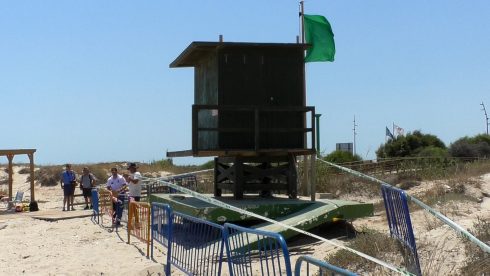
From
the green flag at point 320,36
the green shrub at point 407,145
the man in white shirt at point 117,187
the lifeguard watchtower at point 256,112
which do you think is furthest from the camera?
the green shrub at point 407,145

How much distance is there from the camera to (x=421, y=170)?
79.7ft

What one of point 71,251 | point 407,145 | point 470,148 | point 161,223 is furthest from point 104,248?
point 407,145

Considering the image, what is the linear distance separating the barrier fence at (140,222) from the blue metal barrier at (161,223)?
342mm

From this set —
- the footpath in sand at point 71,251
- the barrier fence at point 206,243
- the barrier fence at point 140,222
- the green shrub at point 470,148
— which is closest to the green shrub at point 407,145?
the green shrub at point 470,148

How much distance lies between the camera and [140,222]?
12.7m

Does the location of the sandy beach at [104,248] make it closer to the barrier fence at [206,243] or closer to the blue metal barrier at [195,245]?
the barrier fence at [206,243]

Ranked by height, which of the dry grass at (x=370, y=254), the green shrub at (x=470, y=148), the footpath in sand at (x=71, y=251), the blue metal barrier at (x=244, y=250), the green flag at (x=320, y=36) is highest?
the green flag at (x=320, y=36)

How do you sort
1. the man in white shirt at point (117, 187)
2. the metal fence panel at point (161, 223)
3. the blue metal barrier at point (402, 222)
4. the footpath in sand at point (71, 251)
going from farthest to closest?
the man in white shirt at point (117, 187) < the footpath in sand at point (71, 251) < the metal fence panel at point (161, 223) < the blue metal barrier at point (402, 222)

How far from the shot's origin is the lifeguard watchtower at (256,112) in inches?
552

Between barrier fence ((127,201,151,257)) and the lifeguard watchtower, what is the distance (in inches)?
70.0

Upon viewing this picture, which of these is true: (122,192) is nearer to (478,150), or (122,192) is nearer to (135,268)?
(135,268)

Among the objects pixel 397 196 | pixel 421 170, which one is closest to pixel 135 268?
pixel 397 196

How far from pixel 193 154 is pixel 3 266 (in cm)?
429

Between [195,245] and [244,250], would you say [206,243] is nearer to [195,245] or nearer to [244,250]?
[195,245]
